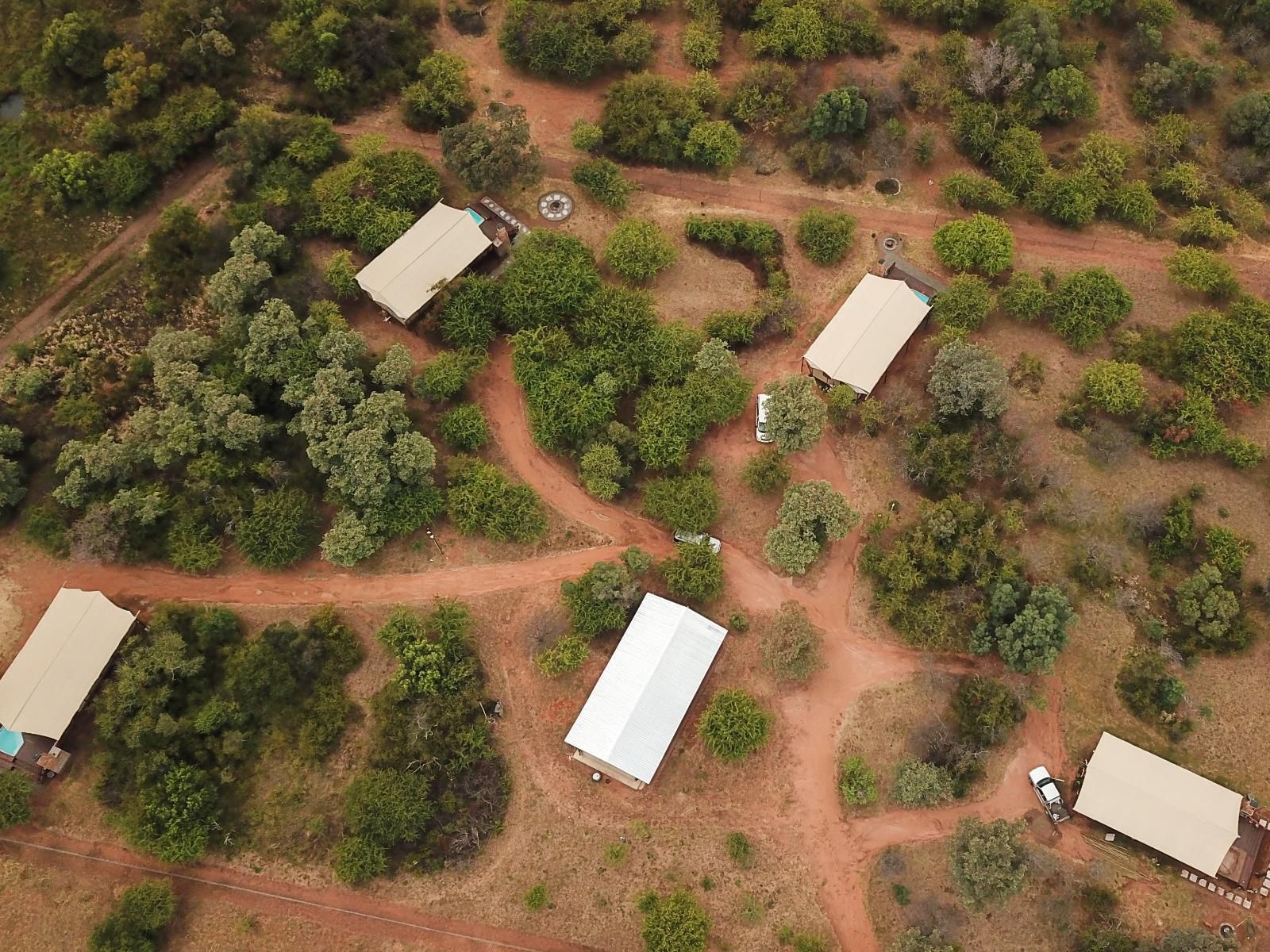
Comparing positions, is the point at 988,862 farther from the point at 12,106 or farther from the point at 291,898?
the point at 12,106

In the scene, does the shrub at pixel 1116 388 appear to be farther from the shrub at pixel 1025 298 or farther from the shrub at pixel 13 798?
the shrub at pixel 13 798

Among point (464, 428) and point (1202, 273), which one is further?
point (1202, 273)

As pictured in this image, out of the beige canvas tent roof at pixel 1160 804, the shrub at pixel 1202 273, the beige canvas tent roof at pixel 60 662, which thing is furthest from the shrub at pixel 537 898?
the shrub at pixel 1202 273

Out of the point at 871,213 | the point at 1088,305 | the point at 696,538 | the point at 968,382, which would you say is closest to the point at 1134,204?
the point at 1088,305

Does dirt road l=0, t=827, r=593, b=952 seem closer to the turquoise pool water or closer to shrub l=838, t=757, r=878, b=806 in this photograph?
the turquoise pool water

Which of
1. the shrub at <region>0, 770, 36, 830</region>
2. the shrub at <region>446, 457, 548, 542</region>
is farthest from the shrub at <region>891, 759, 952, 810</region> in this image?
the shrub at <region>0, 770, 36, 830</region>

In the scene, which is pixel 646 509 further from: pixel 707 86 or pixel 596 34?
pixel 596 34
